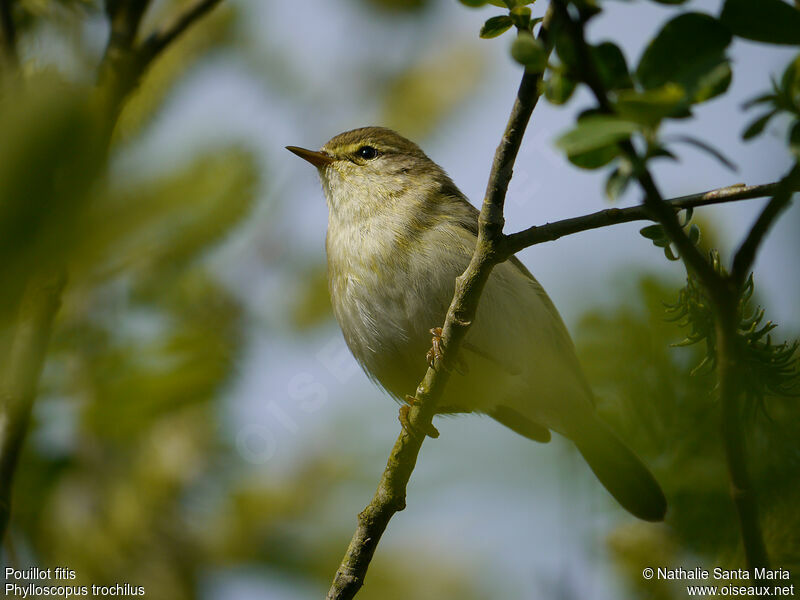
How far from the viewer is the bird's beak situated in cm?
448

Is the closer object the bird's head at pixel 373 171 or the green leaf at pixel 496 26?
the green leaf at pixel 496 26

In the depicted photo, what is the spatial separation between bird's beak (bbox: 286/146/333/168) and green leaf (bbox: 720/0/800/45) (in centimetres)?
382

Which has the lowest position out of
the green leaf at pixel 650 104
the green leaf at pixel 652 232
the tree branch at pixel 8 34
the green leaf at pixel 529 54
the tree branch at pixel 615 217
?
the green leaf at pixel 650 104

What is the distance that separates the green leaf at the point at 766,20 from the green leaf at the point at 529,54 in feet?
0.65

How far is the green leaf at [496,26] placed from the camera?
1.22 meters

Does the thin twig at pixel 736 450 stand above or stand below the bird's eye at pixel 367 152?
below

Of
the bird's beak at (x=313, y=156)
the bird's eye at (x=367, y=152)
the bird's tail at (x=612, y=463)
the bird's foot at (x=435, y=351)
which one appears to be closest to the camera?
the bird's foot at (x=435, y=351)

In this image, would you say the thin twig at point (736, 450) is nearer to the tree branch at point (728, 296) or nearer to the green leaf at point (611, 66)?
the tree branch at point (728, 296)

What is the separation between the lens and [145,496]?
2344 millimetres

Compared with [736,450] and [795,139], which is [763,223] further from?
[736,450]

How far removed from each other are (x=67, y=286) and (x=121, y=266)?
157 mm

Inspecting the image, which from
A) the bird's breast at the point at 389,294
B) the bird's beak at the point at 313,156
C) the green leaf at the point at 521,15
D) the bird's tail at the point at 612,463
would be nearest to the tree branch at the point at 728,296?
the green leaf at the point at 521,15

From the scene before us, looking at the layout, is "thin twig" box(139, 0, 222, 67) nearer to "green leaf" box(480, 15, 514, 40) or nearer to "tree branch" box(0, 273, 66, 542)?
"green leaf" box(480, 15, 514, 40)

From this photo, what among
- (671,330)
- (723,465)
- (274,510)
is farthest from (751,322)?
(274,510)
